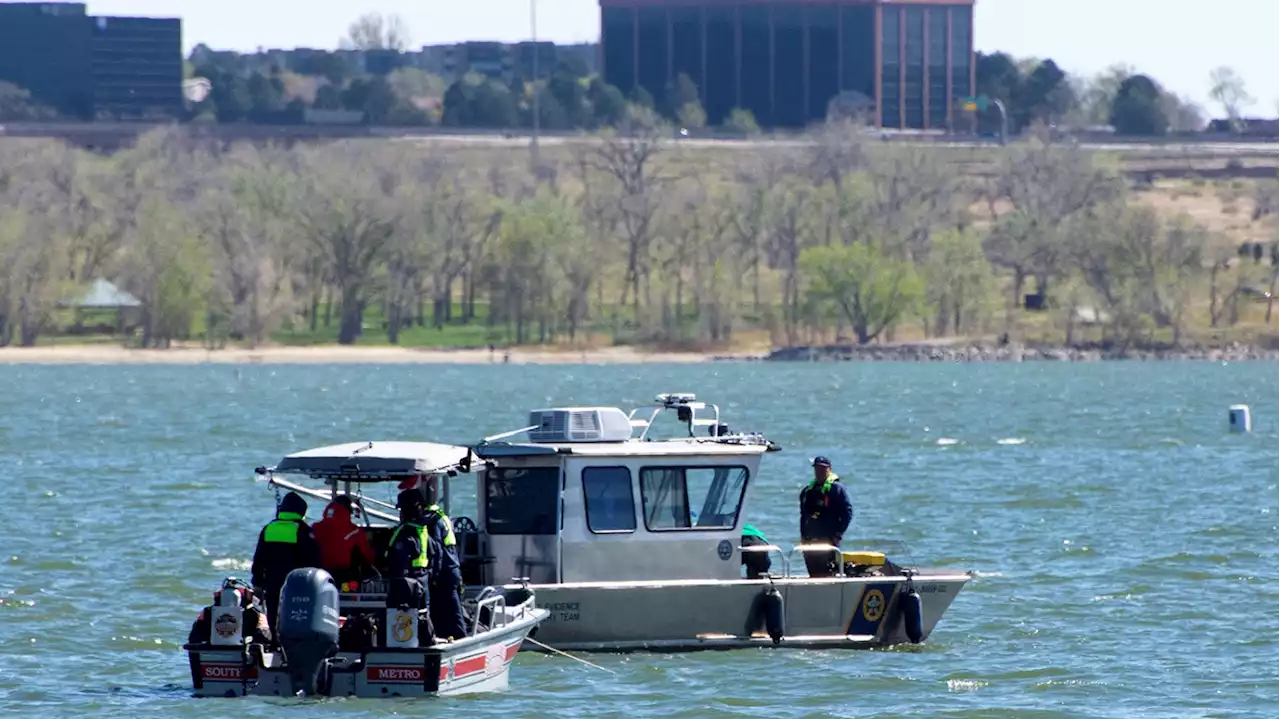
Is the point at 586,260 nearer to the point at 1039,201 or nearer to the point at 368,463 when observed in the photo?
the point at 1039,201

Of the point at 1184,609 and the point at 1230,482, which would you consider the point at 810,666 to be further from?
the point at 1230,482

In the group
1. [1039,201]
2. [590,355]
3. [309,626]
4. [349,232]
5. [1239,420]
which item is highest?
[1039,201]

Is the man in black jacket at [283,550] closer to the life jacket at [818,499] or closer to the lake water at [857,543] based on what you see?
the lake water at [857,543]

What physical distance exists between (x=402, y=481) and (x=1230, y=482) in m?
Answer: 35.5

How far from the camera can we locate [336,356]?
474ft

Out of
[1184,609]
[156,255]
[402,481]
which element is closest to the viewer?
[402,481]

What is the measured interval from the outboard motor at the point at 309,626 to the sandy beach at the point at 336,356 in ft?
391

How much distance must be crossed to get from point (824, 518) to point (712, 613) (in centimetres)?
200

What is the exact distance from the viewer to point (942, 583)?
2839cm

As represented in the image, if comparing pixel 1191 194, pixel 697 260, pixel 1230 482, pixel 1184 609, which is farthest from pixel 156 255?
pixel 1184 609

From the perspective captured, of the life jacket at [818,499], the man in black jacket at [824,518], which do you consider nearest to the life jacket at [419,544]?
the man in black jacket at [824,518]

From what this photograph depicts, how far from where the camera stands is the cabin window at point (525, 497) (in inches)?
1062

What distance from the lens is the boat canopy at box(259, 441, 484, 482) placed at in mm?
24391

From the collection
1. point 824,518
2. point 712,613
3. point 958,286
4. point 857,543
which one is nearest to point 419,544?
point 712,613
